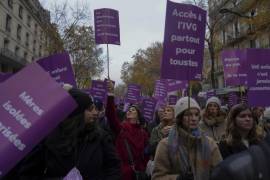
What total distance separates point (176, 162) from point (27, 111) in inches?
68.0

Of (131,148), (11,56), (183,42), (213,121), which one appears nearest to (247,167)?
(183,42)

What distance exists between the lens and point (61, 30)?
30.9 meters

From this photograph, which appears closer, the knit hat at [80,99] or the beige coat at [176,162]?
the knit hat at [80,99]

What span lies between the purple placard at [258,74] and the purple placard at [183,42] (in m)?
2.60

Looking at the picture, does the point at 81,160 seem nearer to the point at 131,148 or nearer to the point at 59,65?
the point at 131,148

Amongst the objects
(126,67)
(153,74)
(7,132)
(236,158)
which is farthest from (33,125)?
(126,67)

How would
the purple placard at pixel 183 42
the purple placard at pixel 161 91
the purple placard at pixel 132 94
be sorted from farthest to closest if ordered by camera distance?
1. the purple placard at pixel 132 94
2. the purple placard at pixel 161 91
3. the purple placard at pixel 183 42

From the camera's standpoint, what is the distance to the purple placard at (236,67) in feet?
31.3

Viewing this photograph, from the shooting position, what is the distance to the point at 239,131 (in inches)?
165

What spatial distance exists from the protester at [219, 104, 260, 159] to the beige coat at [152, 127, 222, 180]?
0.37 m

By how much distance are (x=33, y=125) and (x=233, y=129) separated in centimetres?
242

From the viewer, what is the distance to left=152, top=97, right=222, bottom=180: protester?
3632mm

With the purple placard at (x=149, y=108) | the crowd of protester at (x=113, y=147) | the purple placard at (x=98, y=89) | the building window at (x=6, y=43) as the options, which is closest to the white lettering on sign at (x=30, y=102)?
the crowd of protester at (x=113, y=147)

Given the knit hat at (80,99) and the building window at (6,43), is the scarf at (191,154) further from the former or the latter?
the building window at (6,43)
